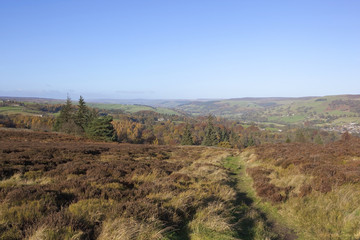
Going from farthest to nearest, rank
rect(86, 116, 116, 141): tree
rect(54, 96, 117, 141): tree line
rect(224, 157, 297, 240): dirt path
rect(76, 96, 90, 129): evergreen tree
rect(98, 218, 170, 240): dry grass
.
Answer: rect(76, 96, 90, 129): evergreen tree, rect(54, 96, 117, 141): tree line, rect(86, 116, 116, 141): tree, rect(224, 157, 297, 240): dirt path, rect(98, 218, 170, 240): dry grass

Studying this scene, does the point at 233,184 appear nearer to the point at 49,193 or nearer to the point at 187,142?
the point at 49,193

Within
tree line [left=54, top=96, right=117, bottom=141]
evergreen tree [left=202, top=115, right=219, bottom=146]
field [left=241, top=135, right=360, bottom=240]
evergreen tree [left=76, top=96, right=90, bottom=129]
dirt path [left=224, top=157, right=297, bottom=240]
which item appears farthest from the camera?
evergreen tree [left=202, top=115, right=219, bottom=146]

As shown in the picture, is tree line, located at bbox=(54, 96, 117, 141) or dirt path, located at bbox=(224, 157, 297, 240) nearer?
dirt path, located at bbox=(224, 157, 297, 240)

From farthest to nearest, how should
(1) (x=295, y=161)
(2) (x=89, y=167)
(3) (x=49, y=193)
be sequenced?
(1) (x=295, y=161) → (2) (x=89, y=167) → (3) (x=49, y=193)

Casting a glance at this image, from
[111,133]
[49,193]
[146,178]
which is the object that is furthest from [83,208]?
[111,133]

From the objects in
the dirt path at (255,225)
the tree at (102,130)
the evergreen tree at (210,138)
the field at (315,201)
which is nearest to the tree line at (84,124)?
the tree at (102,130)

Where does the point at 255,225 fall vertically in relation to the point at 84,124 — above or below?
above

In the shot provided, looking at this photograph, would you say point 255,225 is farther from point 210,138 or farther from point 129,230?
point 210,138

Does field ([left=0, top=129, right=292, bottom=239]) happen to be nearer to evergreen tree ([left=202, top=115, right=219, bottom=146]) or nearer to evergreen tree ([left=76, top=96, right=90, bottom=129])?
evergreen tree ([left=76, top=96, right=90, bottom=129])

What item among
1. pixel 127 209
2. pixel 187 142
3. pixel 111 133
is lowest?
pixel 187 142

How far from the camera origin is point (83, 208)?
476cm

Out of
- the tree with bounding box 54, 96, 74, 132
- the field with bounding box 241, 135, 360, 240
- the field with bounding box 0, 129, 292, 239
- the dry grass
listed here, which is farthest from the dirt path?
the tree with bounding box 54, 96, 74, 132

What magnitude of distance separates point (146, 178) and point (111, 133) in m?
36.8

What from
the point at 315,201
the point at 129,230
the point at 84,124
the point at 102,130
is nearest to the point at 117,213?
the point at 129,230
